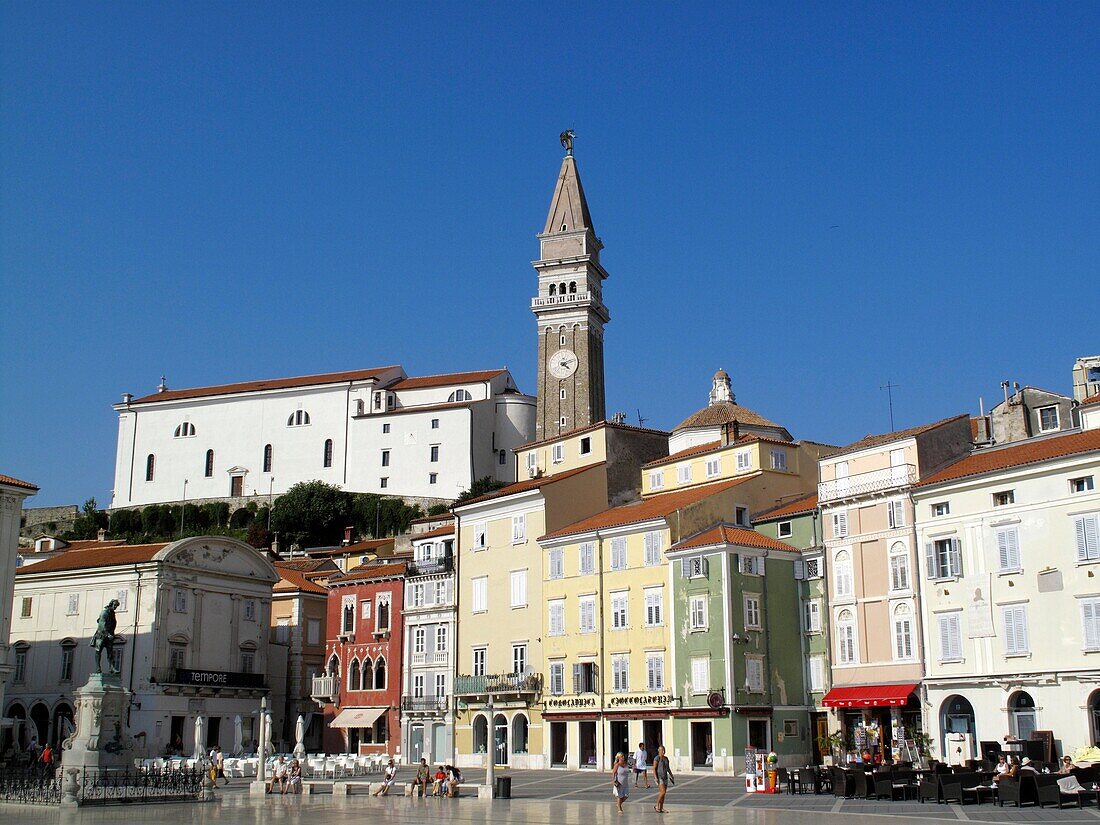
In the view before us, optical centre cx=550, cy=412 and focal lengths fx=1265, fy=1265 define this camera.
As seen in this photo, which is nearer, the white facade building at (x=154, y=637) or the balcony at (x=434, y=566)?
the balcony at (x=434, y=566)

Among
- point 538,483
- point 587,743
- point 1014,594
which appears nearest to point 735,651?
point 587,743

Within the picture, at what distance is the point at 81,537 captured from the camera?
412ft

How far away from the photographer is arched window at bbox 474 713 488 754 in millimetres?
58000

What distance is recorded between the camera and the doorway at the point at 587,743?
173ft

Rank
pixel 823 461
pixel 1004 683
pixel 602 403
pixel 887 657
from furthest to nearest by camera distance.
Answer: pixel 602 403 < pixel 823 461 < pixel 887 657 < pixel 1004 683

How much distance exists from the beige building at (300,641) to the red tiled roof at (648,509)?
22658 mm

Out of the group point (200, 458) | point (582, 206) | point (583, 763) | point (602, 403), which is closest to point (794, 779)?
point (583, 763)

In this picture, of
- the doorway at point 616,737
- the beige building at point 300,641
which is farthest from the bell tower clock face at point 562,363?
the doorway at point 616,737

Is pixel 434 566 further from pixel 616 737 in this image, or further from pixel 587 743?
pixel 616 737

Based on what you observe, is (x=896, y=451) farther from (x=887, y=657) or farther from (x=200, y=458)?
(x=200, y=458)

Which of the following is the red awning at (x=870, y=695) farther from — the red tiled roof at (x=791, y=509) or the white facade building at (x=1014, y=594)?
the red tiled roof at (x=791, y=509)

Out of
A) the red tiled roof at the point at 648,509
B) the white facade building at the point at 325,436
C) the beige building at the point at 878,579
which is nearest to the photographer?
the beige building at the point at 878,579

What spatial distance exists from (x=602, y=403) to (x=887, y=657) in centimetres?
7638

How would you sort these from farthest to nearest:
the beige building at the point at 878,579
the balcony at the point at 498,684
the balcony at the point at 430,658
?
the balcony at the point at 430,658, the balcony at the point at 498,684, the beige building at the point at 878,579
